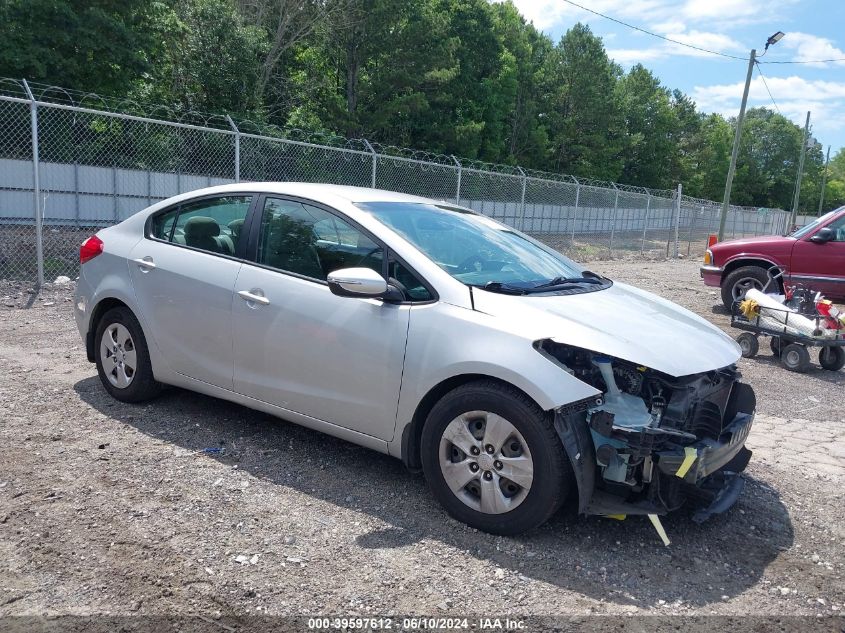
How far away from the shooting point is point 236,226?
4.39 m

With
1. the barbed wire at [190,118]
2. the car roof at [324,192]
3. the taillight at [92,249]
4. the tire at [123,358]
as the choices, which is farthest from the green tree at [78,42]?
the car roof at [324,192]

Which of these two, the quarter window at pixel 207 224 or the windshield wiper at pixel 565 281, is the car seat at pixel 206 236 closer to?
the quarter window at pixel 207 224

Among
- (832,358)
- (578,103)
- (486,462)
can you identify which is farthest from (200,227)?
Answer: (578,103)

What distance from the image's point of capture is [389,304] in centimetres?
359

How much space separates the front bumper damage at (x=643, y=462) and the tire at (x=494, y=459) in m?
0.08

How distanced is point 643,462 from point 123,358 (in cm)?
352

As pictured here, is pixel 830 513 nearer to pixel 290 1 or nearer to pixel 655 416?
pixel 655 416

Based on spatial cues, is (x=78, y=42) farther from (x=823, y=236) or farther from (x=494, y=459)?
(x=494, y=459)

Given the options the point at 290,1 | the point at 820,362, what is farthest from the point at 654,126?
the point at 820,362

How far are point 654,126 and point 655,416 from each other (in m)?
55.3

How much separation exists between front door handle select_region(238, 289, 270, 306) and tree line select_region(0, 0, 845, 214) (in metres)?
15.9

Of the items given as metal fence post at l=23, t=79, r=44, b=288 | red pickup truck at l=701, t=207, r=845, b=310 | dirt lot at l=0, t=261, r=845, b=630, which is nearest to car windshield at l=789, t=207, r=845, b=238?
red pickup truck at l=701, t=207, r=845, b=310

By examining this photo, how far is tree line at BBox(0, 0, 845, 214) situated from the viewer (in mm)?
17953

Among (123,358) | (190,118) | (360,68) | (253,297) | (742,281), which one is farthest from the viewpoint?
(360,68)
